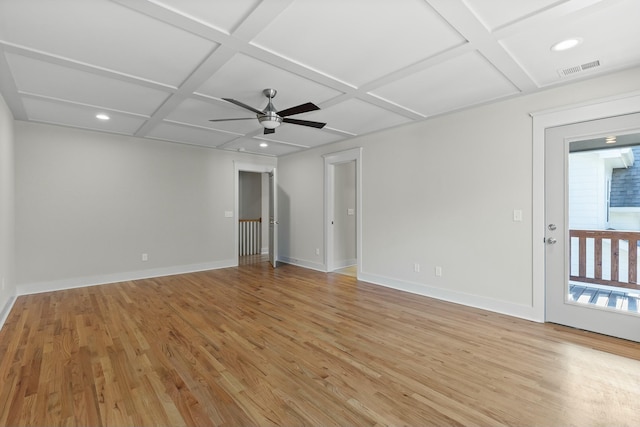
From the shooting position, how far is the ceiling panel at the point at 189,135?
462 centimetres

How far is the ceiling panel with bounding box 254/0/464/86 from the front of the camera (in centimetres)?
192

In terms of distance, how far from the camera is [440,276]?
162 inches

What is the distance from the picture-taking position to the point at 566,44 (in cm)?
232


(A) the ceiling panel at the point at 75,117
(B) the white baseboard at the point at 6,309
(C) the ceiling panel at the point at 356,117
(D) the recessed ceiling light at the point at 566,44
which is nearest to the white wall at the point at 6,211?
(B) the white baseboard at the point at 6,309

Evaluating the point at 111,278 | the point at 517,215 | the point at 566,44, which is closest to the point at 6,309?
the point at 111,278

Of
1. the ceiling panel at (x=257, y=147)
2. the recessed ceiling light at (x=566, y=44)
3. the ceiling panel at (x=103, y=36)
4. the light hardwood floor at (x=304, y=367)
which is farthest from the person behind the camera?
the ceiling panel at (x=257, y=147)

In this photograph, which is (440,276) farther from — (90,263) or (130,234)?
(90,263)

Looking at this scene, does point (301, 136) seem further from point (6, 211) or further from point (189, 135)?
point (6, 211)

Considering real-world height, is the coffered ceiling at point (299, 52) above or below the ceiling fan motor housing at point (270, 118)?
above

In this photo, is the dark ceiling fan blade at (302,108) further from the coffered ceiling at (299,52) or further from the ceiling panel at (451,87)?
the ceiling panel at (451,87)

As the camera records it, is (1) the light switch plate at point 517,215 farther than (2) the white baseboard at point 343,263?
No

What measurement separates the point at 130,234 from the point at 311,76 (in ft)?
14.6

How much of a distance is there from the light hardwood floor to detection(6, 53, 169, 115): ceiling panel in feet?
8.32

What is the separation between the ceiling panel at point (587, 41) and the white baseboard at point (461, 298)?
2.52 meters
